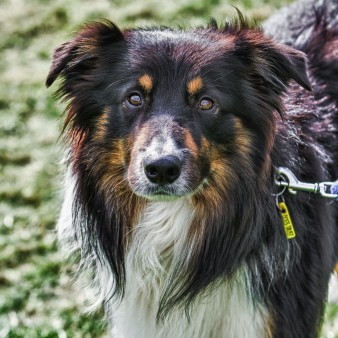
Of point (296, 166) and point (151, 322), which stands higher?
point (296, 166)

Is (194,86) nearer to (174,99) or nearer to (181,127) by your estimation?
(174,99)

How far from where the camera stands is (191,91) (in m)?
3.13

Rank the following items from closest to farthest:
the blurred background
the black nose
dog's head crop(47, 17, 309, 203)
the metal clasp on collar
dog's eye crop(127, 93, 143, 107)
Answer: the black nose, dog's head crop(47, 17, 309, 203), dog's eye crop(127, 93, 143, 107), the metal clasp on collar, the blurred background

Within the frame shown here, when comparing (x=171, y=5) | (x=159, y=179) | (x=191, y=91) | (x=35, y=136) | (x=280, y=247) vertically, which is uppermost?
(x=191, y=91)

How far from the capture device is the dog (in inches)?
124

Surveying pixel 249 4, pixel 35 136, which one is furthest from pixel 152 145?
pixel 249 4

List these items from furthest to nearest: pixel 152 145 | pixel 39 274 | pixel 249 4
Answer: pixel 249 4
pixel 39 274
pixel 152 145

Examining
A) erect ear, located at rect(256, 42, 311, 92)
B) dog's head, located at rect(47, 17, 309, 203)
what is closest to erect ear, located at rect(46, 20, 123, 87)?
dog's head, located at rect(47, 17, 309, 203)

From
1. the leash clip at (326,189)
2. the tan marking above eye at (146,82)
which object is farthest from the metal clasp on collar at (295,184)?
the tan marking above eye at (146,82)

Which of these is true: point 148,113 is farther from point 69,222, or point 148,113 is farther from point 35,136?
point 35,136

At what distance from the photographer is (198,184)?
121 inches

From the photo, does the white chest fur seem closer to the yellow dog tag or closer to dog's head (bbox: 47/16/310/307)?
dog's head (bbox: 47/16/310/307)

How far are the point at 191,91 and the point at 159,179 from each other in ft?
1.46

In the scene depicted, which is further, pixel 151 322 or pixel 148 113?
pixel 151 322
